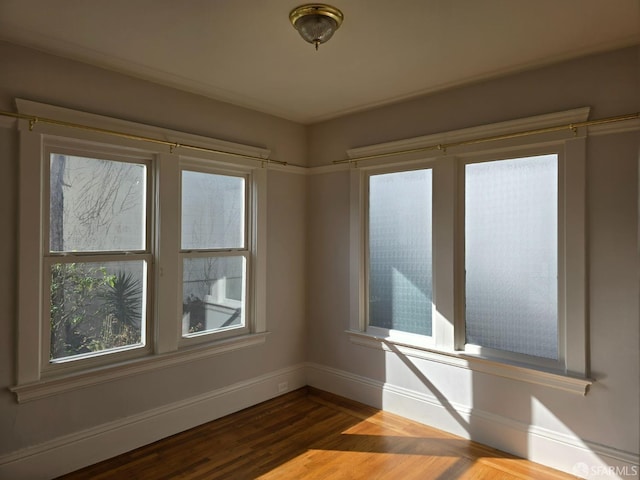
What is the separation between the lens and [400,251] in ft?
12.1

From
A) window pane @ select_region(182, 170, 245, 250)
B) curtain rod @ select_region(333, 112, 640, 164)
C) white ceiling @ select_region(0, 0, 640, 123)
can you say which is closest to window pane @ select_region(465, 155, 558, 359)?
curtain rod @ select_region(333, 112, 640, 164)

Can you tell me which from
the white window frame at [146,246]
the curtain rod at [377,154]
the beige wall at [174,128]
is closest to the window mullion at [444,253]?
the curtain rod at [377,154]

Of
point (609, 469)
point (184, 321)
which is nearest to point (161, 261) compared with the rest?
point (184, 321)

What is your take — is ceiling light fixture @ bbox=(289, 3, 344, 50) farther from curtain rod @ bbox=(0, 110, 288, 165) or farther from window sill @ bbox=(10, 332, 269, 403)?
window sill @ bbox=(10, 332, 269, 403)

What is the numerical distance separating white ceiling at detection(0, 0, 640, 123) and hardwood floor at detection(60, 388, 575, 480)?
2746 millimetres

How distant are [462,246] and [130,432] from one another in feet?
9.42

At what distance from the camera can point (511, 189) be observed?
10.0 feet

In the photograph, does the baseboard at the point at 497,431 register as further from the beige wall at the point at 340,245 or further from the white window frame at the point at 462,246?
the white window frame at the point at 462,246

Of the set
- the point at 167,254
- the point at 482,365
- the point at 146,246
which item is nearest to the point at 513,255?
the point at 482,365

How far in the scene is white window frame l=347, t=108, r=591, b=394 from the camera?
271 cm

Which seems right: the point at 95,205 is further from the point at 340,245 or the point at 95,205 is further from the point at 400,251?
the point at 400,251

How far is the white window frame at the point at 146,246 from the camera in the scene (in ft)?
8.35

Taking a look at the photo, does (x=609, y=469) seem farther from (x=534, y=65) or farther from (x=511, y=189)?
(x=534, y=65)

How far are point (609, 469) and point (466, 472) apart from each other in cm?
86
